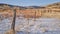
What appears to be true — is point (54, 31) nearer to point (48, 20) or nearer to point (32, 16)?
point (48, 20)

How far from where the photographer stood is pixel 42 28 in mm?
4723

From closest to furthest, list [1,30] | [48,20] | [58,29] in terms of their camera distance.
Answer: [1,30]
[58,29]
[48,20]

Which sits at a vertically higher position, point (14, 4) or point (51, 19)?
point (14, 4)

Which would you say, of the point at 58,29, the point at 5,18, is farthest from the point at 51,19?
the point at 5,18

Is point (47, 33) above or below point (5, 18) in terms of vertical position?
below

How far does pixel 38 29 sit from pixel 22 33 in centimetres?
48

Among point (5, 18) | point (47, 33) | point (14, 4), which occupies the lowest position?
point (47, 33)

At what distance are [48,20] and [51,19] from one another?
0.09 meters

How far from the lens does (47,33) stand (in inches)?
181

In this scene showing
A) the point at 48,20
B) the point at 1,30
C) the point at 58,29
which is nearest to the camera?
the point at 1,30

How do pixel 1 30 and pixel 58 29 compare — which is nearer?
pixel 1 30

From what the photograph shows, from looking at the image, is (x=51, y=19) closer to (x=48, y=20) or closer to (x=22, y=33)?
(x=48, y=20)

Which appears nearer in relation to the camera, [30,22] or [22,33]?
[22,33]

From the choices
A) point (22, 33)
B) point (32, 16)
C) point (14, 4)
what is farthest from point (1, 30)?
point (32, 16)
